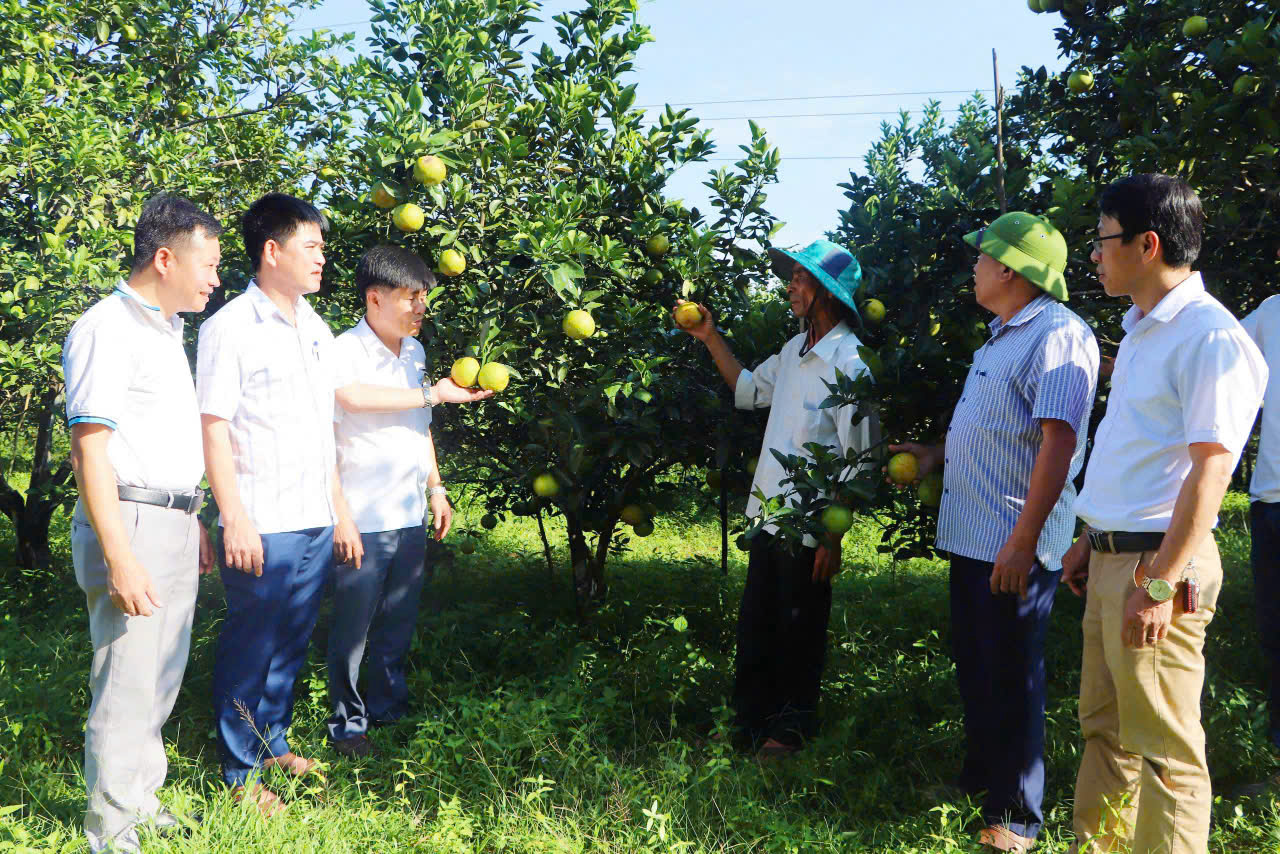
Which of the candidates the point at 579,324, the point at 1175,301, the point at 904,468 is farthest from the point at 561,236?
the point at 1175,301

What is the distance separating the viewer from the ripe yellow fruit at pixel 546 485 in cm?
346

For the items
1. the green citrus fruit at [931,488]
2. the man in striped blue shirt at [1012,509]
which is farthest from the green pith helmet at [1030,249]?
the green citrus fruit at [931,488]

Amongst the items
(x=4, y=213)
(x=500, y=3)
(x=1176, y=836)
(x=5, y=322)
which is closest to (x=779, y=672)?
(x=1176, y=836)

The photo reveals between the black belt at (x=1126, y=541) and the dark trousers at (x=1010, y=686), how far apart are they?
0.94 ft

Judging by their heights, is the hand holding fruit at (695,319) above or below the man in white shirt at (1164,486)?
above

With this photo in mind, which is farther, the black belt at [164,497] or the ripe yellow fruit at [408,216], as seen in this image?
the ripe yellow fruit at [408,216]

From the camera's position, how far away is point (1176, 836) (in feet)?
6.82

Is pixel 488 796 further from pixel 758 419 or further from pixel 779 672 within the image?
pixel 758 419

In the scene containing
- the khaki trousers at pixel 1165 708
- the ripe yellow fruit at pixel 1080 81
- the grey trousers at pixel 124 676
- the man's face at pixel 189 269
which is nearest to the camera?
the khaki trousers at pixel 1165 708

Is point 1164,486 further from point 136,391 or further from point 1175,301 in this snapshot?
point 136,391

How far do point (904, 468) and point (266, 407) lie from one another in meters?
1.80

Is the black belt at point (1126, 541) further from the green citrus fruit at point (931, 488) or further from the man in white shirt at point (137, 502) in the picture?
the man in white shirt at point (137, 502)

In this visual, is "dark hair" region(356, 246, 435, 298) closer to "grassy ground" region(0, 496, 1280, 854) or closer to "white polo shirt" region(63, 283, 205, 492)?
"white polo shirt" region(63, 283, 205, 492)

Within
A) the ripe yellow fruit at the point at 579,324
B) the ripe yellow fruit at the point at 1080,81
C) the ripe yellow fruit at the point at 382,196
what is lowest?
the ripe yellow fruit at the point at 579,324
